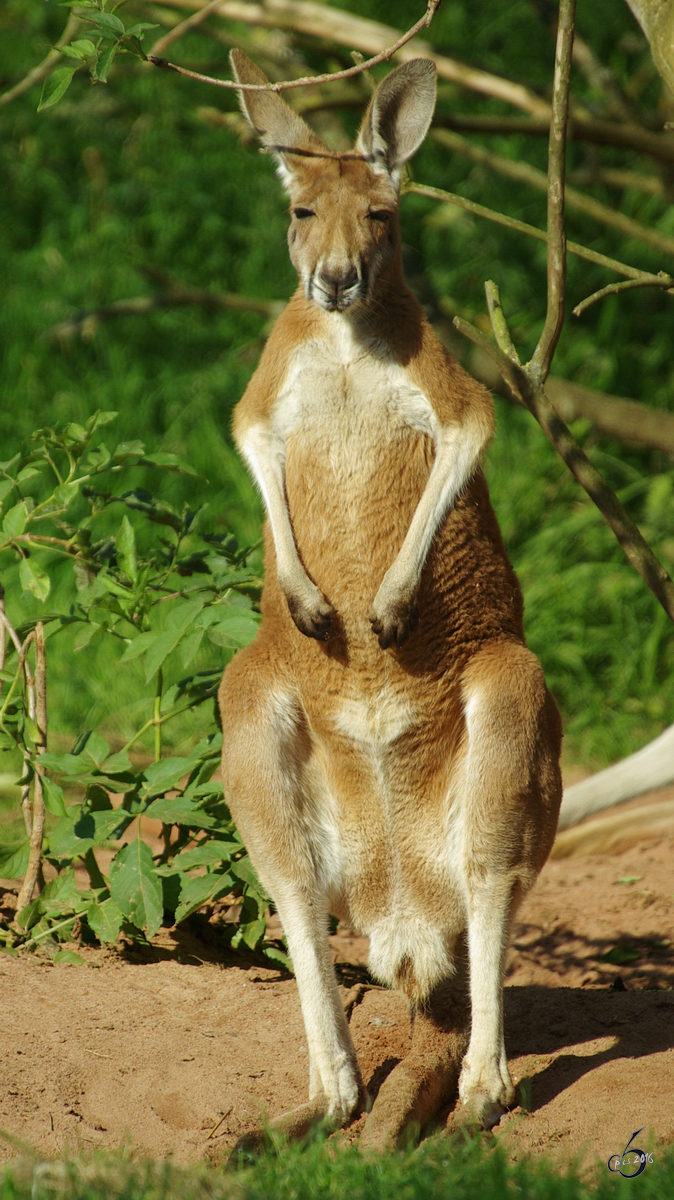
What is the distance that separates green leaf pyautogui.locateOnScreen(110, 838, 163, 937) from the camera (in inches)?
113

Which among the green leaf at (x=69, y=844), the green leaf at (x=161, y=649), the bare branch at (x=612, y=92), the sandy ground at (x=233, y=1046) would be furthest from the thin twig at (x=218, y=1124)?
the bare branch at (x=612, y=92)

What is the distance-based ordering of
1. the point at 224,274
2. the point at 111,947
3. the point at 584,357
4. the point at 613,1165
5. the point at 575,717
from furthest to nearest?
the point at 224,274 → the point at 584,357 → the point at 575,717 → the point at 111,947 → the point at 613,1165

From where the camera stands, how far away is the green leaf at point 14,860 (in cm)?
310

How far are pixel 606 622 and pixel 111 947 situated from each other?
9.70 ft

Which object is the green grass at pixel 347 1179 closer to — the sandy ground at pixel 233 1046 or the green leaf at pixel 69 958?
the sandy ground at pixel 233 1046


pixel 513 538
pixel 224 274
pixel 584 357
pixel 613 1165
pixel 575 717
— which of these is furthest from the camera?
pixel 224 274

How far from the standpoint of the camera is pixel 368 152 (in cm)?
279

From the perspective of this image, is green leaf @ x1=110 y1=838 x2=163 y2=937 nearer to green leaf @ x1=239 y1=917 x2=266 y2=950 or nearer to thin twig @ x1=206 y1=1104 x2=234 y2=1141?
green leaf @ x1=239 y1=917 x2=266 y2=950

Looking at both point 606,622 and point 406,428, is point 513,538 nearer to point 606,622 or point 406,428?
point 606,622

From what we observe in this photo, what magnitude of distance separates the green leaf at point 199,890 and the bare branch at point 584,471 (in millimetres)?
1262

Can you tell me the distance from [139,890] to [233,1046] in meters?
0.43

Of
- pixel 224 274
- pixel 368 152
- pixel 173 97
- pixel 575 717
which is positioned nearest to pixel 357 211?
pixel 368 152

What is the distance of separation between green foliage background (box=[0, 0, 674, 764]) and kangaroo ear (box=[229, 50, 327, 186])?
8.84 ft

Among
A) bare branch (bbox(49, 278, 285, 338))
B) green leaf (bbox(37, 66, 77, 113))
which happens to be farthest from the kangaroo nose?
bare branch (bbox(49, 278, 285, 338))
